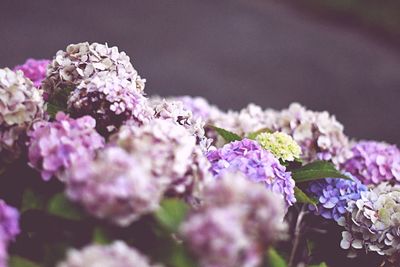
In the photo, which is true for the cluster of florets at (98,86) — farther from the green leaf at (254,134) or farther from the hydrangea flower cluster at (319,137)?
the hydrangea flower cluster at (319,137)

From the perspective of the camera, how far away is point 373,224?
1.66 meters

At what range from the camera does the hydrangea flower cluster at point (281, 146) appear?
1.76 m

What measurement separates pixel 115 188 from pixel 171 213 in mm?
119

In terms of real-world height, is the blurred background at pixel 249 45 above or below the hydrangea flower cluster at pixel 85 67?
above

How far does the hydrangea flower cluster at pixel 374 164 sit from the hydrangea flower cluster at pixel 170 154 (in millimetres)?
901

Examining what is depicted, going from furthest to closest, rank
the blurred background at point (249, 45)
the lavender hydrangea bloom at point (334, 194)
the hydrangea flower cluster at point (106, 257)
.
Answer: the blurred background at point (249, 45) < the lavender hydrangea bloom at point (334, 194) < the hydrangea flower cluster at point (106, 257)

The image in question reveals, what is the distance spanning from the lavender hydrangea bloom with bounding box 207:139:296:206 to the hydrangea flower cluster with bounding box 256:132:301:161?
182 mm

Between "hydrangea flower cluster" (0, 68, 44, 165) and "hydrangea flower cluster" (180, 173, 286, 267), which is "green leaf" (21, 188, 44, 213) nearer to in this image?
"hydrangea flower cluster" (0, 68, 44, 165)

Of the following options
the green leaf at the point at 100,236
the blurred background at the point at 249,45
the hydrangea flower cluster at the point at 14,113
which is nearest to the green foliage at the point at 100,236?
the green leaf at the point at 100,236

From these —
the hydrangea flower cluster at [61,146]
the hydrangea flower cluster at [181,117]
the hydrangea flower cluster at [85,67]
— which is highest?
the hydrangea flower cluster at [85,67]

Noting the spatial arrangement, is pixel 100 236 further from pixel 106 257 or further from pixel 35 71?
pixel 35 71

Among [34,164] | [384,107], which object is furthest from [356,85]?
[34,164]

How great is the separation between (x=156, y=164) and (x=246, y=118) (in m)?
1.09

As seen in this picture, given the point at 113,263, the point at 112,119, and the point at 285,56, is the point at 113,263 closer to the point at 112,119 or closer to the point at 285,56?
the point at 112,119
